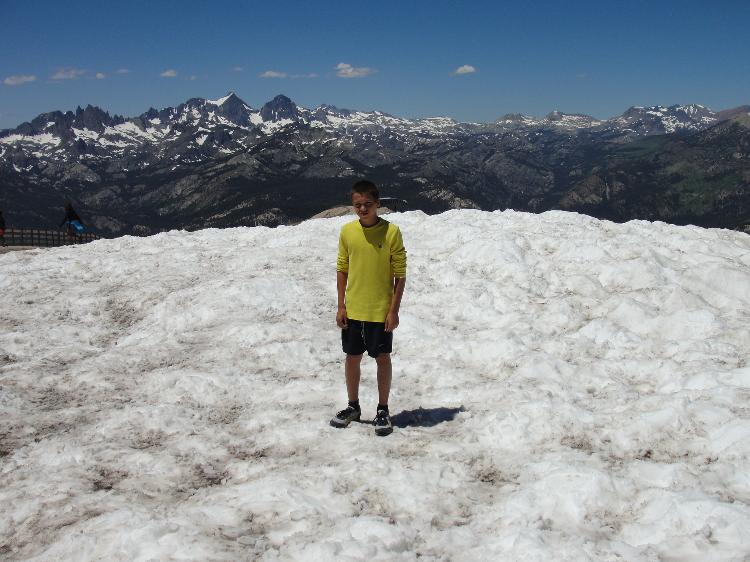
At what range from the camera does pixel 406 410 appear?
28.5 feet

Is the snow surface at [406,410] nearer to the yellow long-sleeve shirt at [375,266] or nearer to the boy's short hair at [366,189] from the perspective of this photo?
the yellow long-sleeve shirt at [375,266]

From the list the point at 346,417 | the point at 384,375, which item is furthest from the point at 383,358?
the point at 346,417

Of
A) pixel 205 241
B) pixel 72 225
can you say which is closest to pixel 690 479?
pixel 205 241

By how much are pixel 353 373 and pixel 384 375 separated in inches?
18.5

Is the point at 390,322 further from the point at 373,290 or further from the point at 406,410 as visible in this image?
the point at 406,410

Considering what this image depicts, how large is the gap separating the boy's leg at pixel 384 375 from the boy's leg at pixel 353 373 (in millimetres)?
312

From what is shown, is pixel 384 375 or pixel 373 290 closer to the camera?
pixel 373 290

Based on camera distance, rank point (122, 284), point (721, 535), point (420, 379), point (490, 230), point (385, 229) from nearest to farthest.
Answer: point (721, 535), point (385, 229), point (420, 379), point (122, 284), point (490, 230)

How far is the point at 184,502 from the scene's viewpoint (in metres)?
6.05

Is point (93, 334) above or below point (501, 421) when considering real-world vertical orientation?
above

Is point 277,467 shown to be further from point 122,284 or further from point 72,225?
point 72,225

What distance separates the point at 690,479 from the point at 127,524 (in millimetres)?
6072

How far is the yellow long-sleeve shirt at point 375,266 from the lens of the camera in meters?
7.58

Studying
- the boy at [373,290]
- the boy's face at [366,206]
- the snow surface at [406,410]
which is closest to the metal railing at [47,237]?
the snow surface at [406,410]
